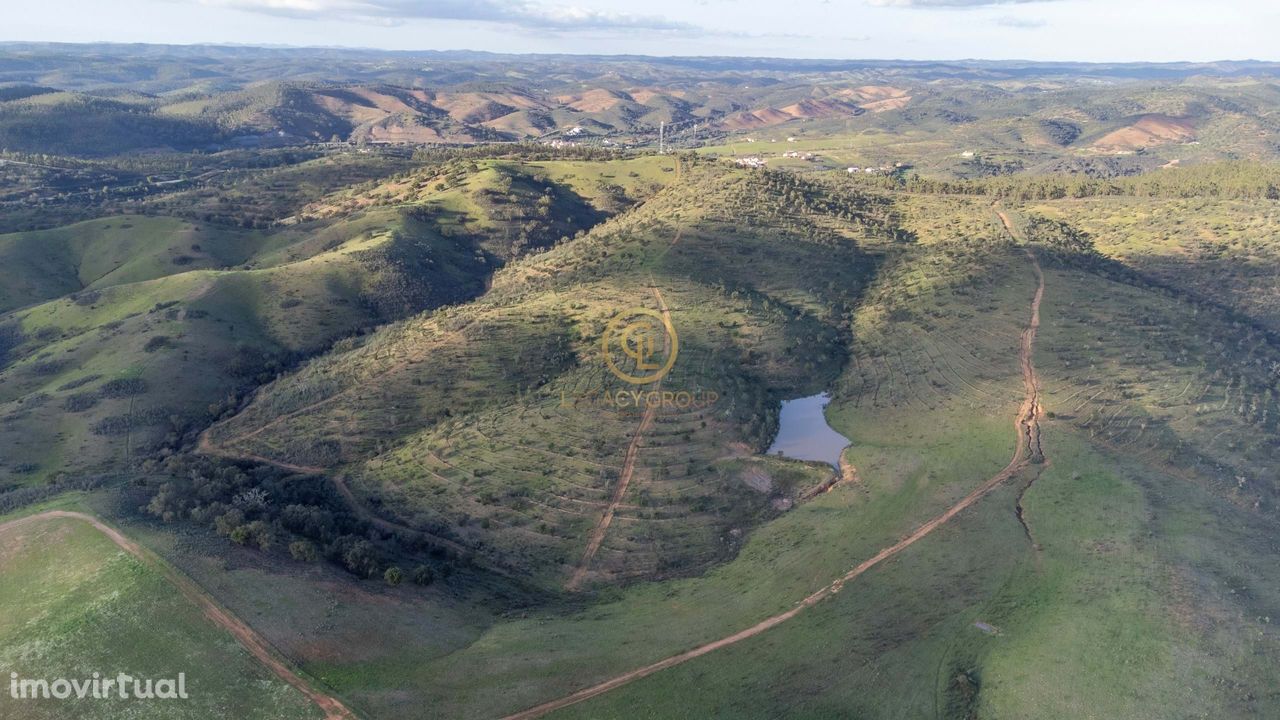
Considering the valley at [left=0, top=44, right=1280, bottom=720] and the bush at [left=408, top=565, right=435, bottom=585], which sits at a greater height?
the valley at [left=0, top=44, right=1280, bottom=720]

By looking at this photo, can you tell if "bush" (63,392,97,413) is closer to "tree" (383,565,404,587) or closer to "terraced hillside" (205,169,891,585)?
"terraced hillside" (205,169,891,585)

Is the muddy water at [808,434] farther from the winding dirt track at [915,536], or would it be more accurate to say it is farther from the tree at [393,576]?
the tree at [393,576]

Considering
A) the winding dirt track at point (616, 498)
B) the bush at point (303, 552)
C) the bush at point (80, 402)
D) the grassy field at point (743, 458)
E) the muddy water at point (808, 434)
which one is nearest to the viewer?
the grassy field at point (743, 458)

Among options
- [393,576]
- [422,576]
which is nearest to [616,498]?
[422,576]

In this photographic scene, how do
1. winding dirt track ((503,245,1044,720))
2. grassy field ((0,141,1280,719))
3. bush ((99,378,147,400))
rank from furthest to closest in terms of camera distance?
bush ((99,378,147,400))
grassy field ((0,141,1280,719))
winding dirt track ((503,245,1044,720))

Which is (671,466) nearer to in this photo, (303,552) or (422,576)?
(422,576)

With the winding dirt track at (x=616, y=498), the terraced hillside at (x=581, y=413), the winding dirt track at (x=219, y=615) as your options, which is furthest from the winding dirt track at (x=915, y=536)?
the winding dirt track at (x=616, y=498)

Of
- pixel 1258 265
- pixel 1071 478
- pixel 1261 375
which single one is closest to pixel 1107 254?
pixel 1258 265

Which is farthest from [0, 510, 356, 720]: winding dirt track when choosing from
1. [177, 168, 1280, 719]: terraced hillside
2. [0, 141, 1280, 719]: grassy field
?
[177, 168, 1280, 719]: terraced hillside
